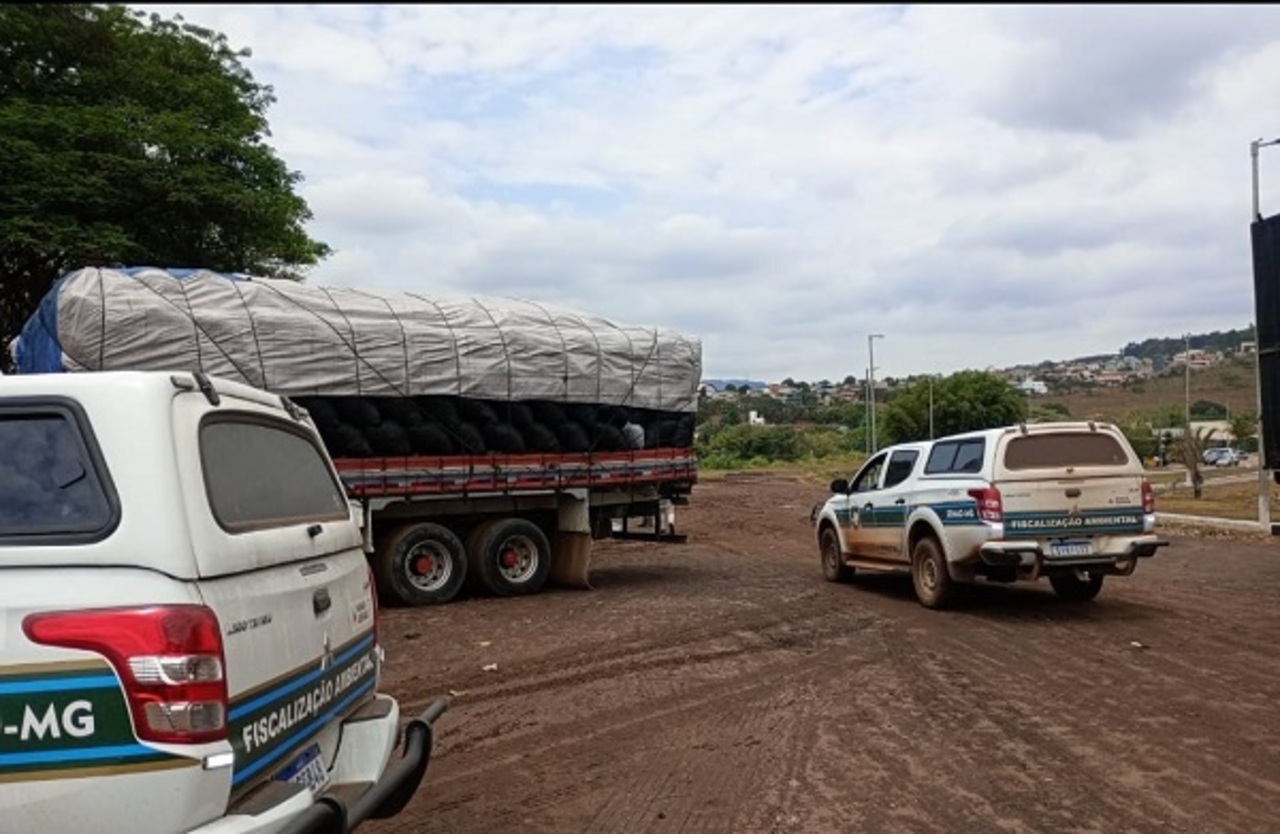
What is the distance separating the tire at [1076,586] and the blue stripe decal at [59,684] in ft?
35.3

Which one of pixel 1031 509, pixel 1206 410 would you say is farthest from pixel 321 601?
pixel 1206 410

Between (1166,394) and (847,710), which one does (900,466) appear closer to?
(847,710)

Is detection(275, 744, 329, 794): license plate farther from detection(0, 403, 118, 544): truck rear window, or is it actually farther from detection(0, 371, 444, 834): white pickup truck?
detection(0, 403, 118, 544): truck rear window

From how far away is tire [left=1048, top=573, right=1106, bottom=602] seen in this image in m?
12.1

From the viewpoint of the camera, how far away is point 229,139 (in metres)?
19.8

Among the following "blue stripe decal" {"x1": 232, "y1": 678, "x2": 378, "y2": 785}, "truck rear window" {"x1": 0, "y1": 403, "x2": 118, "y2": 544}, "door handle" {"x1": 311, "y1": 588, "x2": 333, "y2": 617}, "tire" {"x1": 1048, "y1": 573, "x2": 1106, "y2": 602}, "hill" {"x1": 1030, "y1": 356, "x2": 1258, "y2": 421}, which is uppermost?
"hill" {"x1": 1030, "y1": 356, "x2": 1258, "y2": 421}

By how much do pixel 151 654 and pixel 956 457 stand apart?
9.94 meters

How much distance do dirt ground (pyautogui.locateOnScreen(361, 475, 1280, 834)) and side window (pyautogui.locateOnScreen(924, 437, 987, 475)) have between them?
1.49 meters

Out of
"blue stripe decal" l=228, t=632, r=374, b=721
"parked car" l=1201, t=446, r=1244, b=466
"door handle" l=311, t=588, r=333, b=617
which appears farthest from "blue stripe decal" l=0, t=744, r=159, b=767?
"parked car" l=1201, t=446, r=1244, b=466

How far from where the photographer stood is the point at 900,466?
12867 mm

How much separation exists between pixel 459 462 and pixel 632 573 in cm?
411

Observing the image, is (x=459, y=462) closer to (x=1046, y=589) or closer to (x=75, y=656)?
(x=1046, y=589)

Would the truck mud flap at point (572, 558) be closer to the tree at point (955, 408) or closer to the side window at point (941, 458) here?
the side window at point (941, 458)

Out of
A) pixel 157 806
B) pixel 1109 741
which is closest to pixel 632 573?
pixel 1109 741
